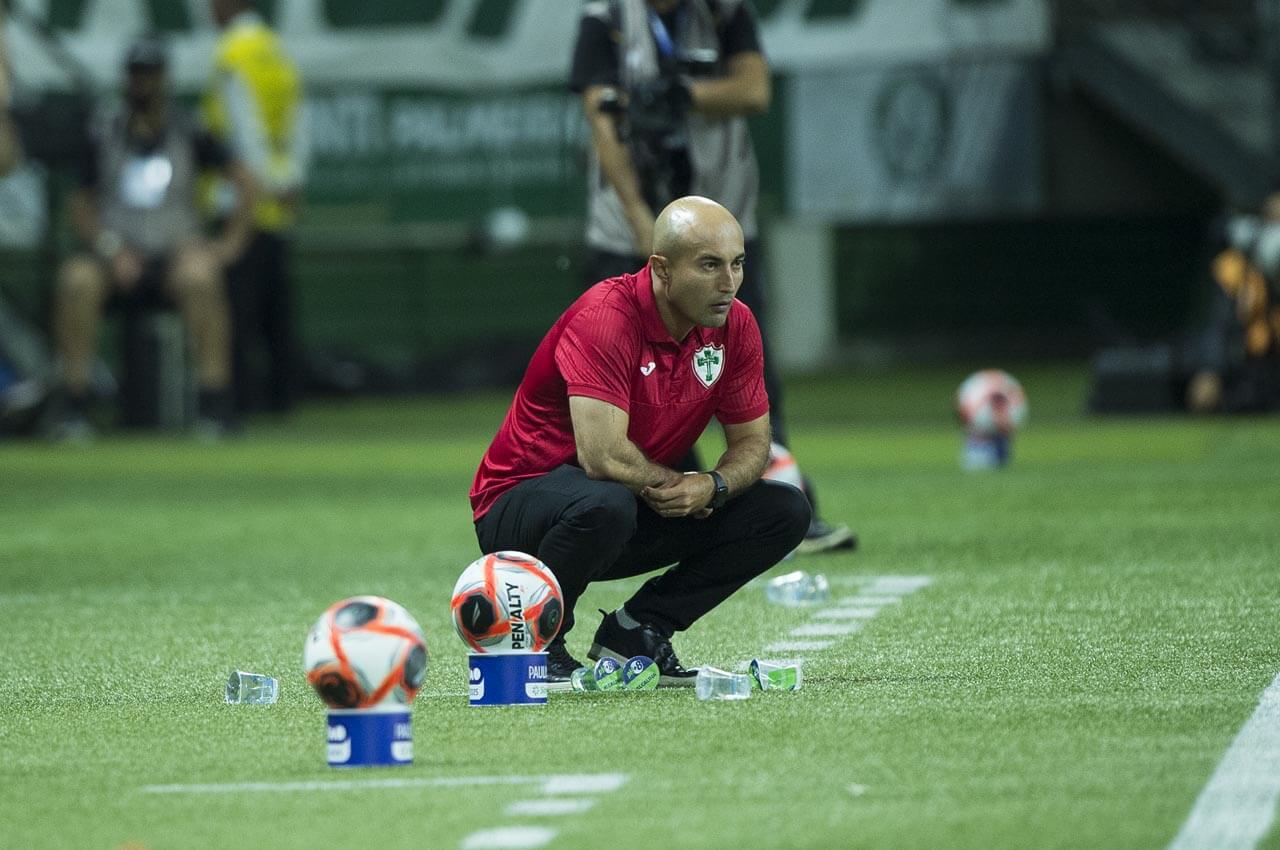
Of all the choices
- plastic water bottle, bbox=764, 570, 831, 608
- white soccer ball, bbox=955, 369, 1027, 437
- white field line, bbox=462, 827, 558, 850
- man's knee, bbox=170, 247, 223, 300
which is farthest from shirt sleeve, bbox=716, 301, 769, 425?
man's knee, bbox=170, 247, 223, 300

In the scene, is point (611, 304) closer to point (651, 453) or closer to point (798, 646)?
point (651, 453)

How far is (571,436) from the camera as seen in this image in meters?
6.06

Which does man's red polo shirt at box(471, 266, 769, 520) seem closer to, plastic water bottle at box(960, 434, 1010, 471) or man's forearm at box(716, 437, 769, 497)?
man's forearm at box(716, 437, 769, 497)

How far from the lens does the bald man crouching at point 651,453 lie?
5.78 metres

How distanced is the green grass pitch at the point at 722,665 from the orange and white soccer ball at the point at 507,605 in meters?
0.17

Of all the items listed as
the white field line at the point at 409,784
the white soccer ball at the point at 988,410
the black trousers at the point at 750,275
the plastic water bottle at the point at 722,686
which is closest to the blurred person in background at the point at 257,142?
the white soccer ball at the point at 988,410

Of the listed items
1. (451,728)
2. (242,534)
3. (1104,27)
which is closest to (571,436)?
(451,728)

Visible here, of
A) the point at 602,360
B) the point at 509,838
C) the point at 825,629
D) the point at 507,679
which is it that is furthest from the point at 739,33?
the point at 509,838

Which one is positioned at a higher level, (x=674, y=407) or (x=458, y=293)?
(x=674, y=407)

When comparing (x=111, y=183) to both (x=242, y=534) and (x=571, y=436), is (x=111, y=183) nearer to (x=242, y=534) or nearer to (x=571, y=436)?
(x=242, y=534)

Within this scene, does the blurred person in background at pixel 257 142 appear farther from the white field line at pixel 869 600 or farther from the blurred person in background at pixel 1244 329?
the white field line at pixel 869 600

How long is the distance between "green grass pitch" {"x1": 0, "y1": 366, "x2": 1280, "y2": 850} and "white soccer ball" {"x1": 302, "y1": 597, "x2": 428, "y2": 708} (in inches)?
6.5

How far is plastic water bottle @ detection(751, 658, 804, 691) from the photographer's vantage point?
5742 millimetres

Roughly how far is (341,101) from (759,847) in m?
16.7
